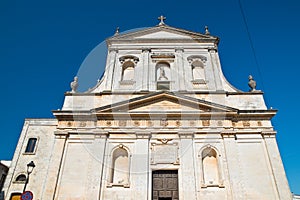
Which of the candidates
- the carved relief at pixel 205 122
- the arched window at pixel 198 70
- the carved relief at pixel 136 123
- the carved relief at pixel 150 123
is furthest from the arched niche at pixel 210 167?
the arched window at pixel 198 70

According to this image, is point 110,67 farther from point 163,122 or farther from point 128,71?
point 163,122

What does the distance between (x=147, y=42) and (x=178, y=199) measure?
35.3 ft

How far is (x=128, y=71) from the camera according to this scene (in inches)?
676

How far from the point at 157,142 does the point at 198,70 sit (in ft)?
20.1

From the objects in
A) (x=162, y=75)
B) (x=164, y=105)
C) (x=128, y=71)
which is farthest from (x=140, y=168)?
(x=128, y=71)

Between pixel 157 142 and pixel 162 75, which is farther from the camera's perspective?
pixel 162 75

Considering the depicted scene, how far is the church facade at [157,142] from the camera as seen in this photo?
1237cm

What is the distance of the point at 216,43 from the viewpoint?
59.7 feet

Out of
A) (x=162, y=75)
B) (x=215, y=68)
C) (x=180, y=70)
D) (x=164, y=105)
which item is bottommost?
(x=164, y=105)

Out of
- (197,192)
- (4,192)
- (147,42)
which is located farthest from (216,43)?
(4,192)

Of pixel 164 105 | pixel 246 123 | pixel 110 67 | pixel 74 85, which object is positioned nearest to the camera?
pixel 246 123

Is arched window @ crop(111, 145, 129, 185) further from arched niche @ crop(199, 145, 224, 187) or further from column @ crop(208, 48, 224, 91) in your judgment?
column @ crop(208, 48, 224, 91)

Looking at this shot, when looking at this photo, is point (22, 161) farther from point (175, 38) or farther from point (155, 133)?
point (175, 38)

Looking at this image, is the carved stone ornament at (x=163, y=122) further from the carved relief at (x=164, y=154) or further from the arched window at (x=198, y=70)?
the arched window at (x=198, y=70)
